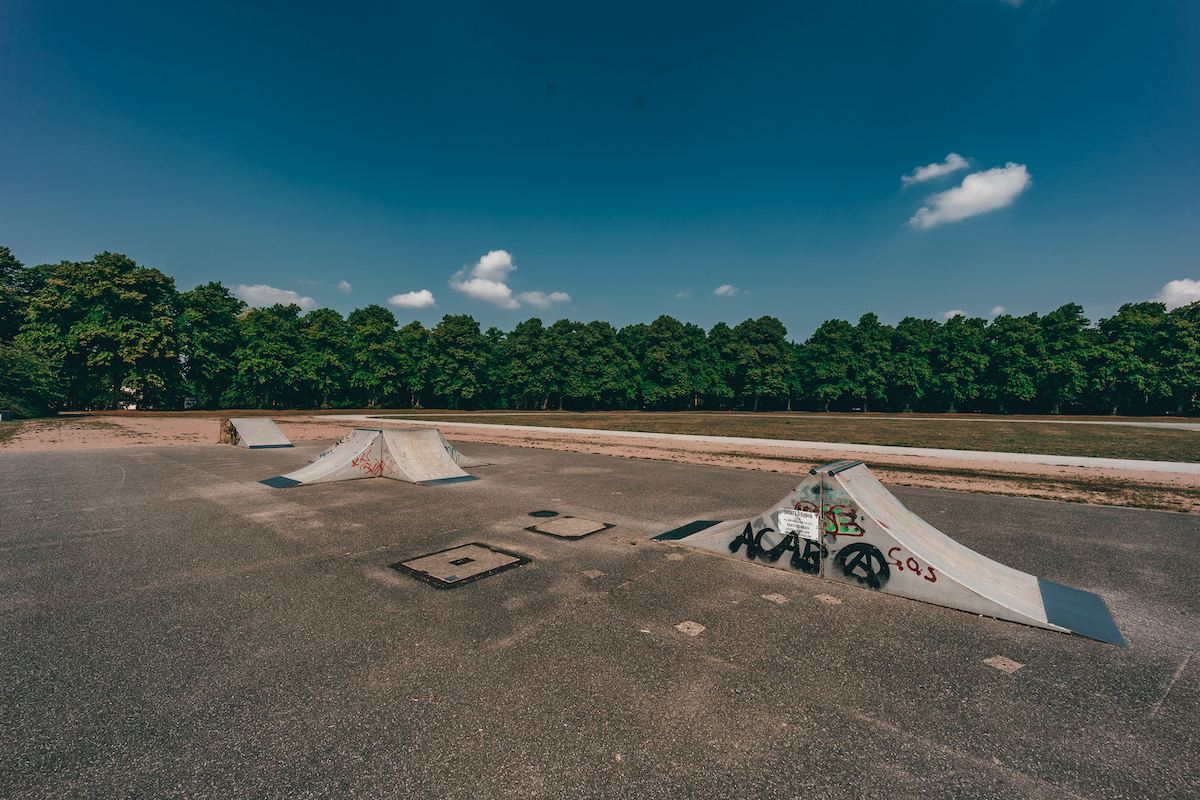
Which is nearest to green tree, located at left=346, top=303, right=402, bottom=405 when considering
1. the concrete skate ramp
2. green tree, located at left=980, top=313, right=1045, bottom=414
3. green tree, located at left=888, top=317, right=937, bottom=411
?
the concrete skate ramp

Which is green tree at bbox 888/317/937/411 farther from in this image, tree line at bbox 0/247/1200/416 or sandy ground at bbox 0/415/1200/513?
sandy ground at bbox 0/415/1200/513

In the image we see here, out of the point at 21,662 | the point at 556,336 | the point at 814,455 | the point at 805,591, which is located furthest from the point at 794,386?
the point at 21,662

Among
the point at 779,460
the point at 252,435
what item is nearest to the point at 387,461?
the point at 252,435

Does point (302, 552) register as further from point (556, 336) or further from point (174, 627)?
point (556, 336)

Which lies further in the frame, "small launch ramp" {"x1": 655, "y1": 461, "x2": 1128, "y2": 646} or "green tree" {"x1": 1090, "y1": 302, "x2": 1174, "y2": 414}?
"green tree" {"x1": 1090, "y1": 302, "x2": 1174, "y2": 414}

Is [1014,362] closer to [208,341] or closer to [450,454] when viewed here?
[450,454]
